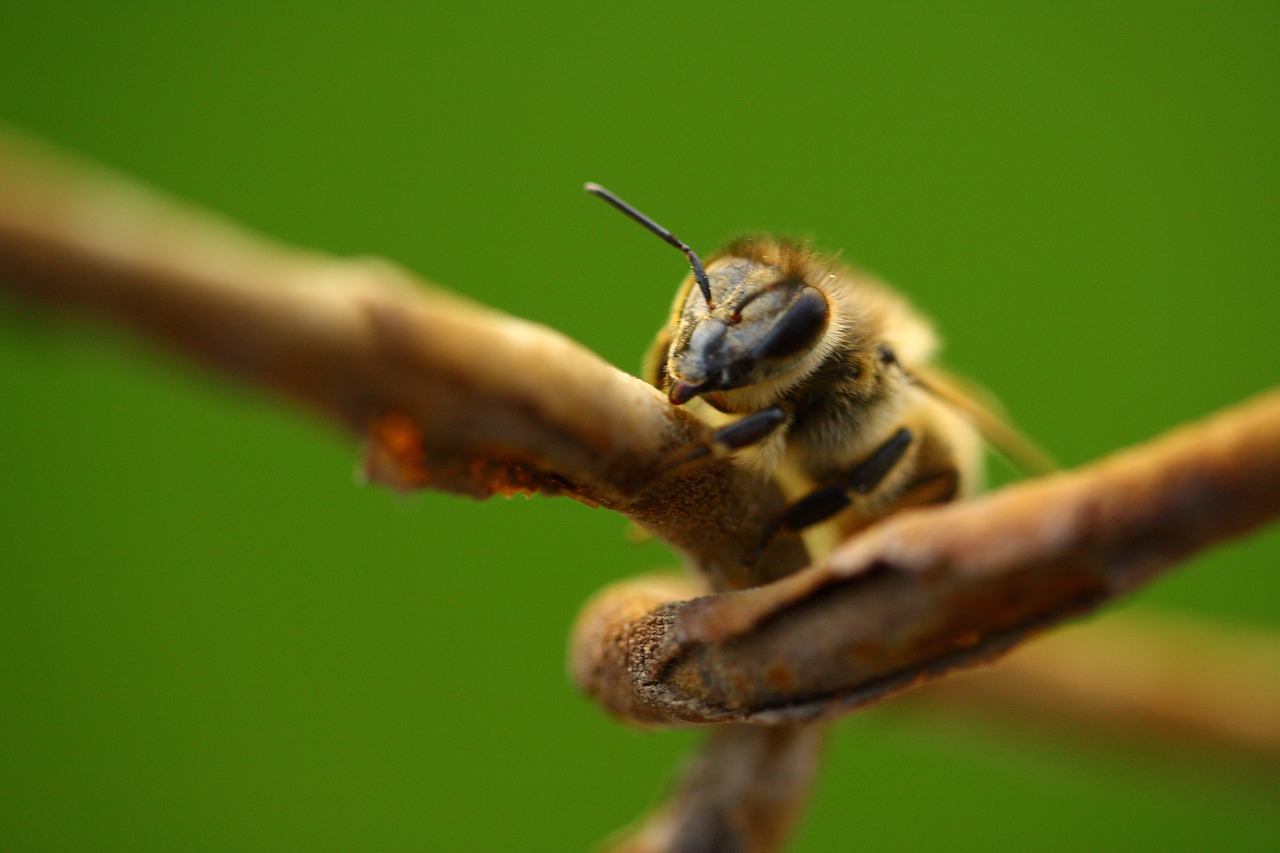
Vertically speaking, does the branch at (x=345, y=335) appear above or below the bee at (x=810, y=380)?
below

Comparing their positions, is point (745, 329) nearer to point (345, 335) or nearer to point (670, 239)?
point (670, 239)

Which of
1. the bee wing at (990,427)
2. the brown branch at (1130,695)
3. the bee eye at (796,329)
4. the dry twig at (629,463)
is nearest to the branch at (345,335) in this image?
the dry twig at (629,463)

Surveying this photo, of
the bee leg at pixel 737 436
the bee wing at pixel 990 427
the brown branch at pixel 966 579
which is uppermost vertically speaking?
the bee wing at pixel 990 427

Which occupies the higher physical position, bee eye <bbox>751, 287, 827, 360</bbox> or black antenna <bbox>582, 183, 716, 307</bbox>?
black antenna <bbox>582, 183, 716, 307</bbox>

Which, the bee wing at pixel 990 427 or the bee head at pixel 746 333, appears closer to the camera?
the bee head at pixel 746 333

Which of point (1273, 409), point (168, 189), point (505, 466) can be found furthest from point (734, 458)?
point (168, 189)

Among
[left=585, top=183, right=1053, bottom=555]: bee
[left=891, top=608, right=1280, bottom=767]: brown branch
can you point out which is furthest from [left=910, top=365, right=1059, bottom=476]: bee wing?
[left=891, top=608, right=1280, bottom=767]: brown branch

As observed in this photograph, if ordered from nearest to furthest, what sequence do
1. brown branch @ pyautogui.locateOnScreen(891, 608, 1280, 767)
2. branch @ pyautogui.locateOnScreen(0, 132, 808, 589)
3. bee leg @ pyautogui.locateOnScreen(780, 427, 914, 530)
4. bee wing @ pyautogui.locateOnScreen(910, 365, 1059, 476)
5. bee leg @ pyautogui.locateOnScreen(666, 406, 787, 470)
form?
branch @ pyautogui.locateOnScreen(0, 132, 808, 589), bee leg @ pyautogui.locateOnScreen(666, 406, 787, 470), bee leg @ pyautogui.locateOnScreen(780, 427, 914, 530), bee wing @ pyautogui.locateOnScreen(910, 365, 1059, 476), brown branch @ pyautogui.locateOnScreen(891, 608, 1280, 767)

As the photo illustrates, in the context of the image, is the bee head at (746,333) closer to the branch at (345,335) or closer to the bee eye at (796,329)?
the bee eye at (796,329)

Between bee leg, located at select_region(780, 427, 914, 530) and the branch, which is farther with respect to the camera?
bee leg, located at select_region(780, 427, 914, 530)

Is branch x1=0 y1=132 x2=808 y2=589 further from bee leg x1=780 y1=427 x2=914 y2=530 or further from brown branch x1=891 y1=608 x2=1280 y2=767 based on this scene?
brown branch x1=891 y1=608 x2=1280 y2=767
